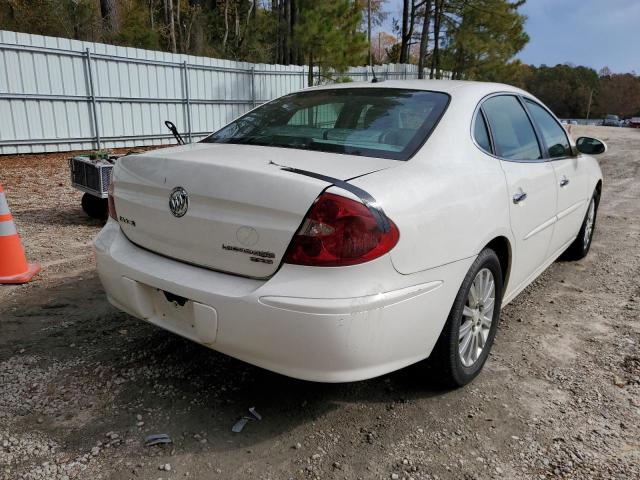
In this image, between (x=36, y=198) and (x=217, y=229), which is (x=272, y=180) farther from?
(x=36, y=198)

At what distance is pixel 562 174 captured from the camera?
11.8 feet

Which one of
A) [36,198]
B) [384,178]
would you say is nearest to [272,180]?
[384,178]

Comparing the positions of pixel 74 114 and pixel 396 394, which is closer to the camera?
pixel 396 394

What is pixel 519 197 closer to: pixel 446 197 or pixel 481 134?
pixel 481 134

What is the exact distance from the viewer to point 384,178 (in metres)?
2.10

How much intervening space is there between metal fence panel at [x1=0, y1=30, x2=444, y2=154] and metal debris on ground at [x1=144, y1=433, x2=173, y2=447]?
999 centimetres

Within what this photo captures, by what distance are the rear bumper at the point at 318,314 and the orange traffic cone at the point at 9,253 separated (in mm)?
2279

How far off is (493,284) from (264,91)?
14458 millimetres

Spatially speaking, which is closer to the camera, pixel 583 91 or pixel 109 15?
pixel 109 15

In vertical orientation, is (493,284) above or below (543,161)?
below

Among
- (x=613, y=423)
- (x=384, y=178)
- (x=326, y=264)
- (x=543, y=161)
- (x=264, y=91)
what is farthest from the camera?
(x=264, y=91)

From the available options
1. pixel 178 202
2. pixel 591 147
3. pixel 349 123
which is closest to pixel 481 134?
pixel 349 123

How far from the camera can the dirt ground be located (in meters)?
2.05

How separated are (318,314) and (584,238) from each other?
12.3ft
